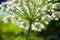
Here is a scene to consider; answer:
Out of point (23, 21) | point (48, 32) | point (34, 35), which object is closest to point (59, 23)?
point (48, 32)

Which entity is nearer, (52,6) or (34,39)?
(52,6)

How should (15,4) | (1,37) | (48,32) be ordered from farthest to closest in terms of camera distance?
(48,32)
(1,37)
(15,4)

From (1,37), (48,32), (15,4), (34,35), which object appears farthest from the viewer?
(48,32)

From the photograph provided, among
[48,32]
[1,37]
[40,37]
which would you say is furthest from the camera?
[48,32]

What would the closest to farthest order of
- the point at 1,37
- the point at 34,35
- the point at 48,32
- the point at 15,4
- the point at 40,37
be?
the point at 15,4, the point at 1,37, the point at 34,35, the point at 40,37, the point at 48,32

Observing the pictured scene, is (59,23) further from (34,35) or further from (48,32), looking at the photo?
(34,35)

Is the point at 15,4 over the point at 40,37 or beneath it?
over

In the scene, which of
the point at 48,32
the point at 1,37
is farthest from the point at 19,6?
the point at 48,32

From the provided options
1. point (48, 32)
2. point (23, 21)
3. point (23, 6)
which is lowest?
point (48, 32)

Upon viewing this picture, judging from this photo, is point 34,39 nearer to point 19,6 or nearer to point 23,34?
point 23,34
